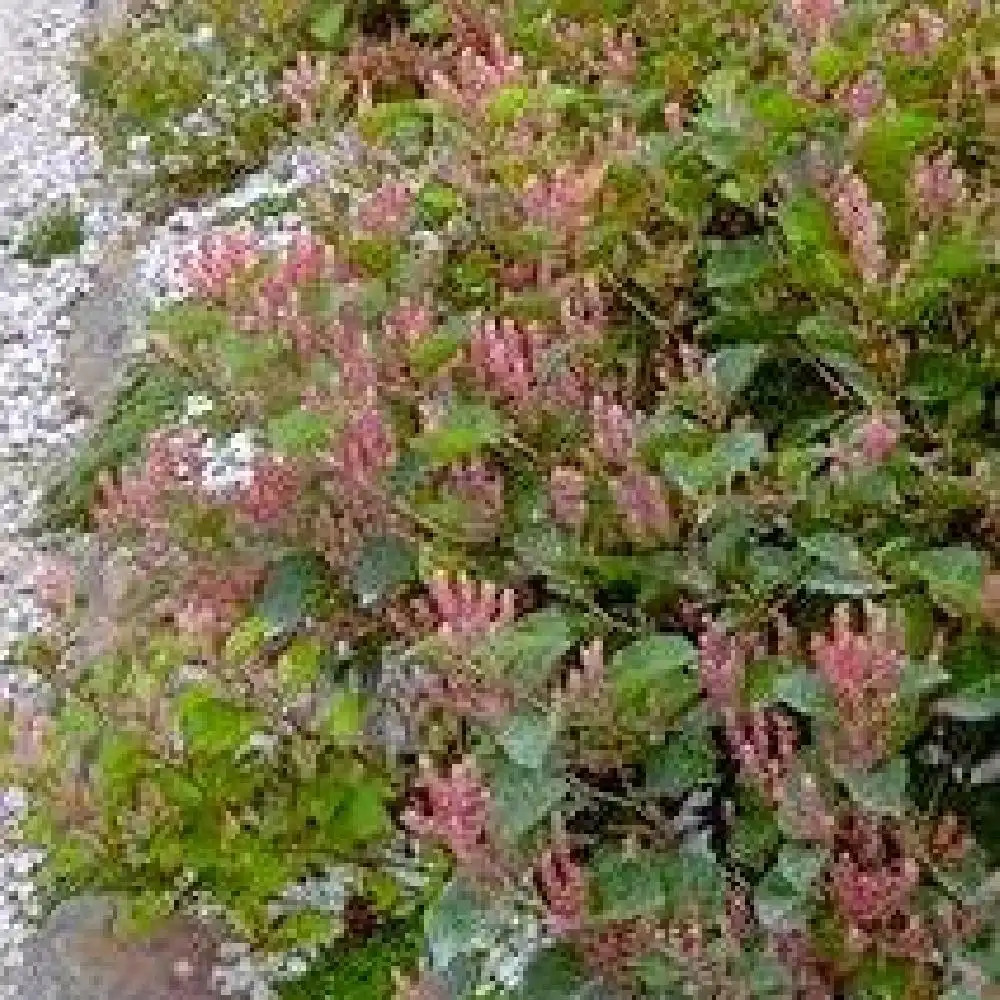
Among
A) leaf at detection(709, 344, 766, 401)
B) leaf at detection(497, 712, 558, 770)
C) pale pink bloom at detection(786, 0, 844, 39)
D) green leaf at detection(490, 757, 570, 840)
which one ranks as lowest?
green leaf at detection(490, 757, 570, 840)

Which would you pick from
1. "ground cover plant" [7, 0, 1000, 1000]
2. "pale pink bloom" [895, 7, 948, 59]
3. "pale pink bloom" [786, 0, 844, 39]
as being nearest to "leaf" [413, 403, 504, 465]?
"ground cover plant" [7, 0, 1000, 1000]

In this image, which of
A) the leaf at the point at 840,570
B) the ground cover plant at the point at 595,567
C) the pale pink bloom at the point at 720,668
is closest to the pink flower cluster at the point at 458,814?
the ground cover plant at the point at 595,567

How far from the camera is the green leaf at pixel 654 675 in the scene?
3.53 metres

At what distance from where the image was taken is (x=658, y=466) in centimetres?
399

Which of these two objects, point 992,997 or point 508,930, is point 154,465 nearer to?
point 508,930

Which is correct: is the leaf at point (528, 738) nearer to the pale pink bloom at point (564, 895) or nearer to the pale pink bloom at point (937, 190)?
the pale pink bloom at point (564, 895)

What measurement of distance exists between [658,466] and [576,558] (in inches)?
11.6

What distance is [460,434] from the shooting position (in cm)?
385

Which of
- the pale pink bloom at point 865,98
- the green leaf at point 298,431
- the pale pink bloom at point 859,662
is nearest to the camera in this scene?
the pale pink bloom at point 859,662

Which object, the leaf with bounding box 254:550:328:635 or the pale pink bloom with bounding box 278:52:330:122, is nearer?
the leaf with bounding box 254:550:328:635

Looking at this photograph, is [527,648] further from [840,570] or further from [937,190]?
[937,190]

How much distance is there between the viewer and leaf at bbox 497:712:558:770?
134 inches

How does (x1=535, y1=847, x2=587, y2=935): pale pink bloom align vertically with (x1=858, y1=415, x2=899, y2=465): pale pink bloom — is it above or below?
below

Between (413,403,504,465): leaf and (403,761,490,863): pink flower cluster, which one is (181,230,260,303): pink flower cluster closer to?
(413,403,504,465): leaf
